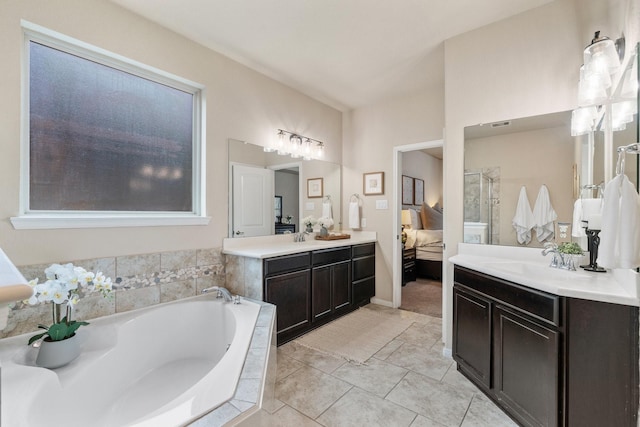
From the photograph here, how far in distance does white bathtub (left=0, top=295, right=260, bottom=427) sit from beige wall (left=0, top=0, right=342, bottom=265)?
0.51 metres

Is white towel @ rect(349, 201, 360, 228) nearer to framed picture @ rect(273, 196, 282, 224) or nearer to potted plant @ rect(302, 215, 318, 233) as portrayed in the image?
potted plant @ rect(302, 215, 318, 233)

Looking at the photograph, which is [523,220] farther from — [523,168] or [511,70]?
[511,70]

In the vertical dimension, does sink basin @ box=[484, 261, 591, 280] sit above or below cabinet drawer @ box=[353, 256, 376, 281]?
above

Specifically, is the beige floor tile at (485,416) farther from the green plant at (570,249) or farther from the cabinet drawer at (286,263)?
the cabinet drawer at (286,263)

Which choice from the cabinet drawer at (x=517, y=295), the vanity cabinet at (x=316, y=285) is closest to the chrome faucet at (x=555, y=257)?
the cabinet drawer at (x=517, y=295)

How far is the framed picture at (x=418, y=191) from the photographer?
19.5 ft

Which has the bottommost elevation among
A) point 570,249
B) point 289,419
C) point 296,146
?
point 289,419

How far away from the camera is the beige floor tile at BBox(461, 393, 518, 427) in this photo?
5.67ft

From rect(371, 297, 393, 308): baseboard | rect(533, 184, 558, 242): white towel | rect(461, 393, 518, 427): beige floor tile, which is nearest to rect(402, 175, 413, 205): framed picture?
rect(371, 297, 393, 308): baseboard

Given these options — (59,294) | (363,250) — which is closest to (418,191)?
(363,250)

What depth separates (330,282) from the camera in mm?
3270

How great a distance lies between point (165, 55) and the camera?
2418 mm

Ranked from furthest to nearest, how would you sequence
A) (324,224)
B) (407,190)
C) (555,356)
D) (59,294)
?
(407,190) → (324,224) → (59,294) → (555,356)

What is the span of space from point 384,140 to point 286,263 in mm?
2156
